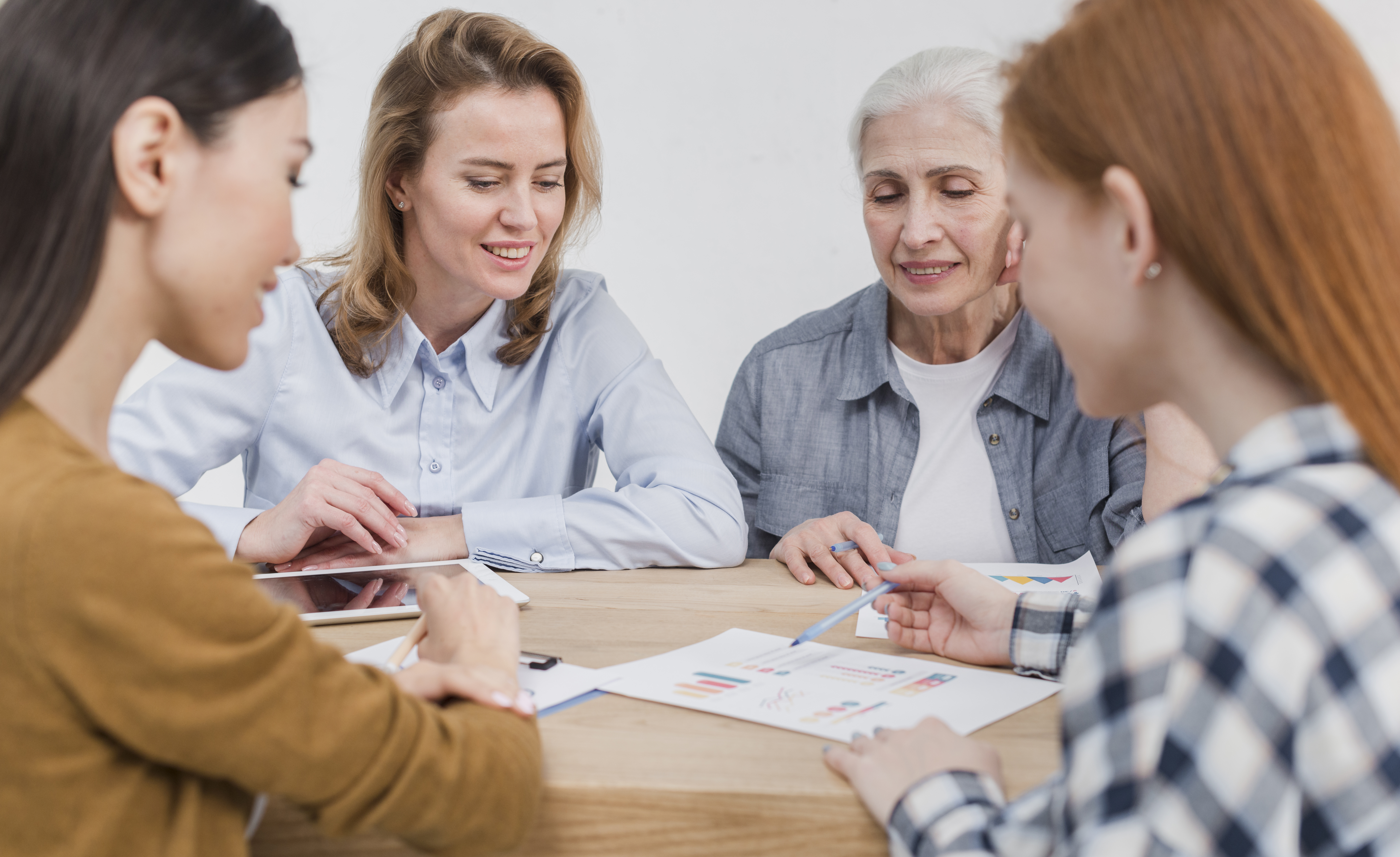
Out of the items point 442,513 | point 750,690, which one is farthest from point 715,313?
point 750,690

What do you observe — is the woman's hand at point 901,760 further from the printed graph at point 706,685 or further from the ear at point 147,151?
the ear at point 147,151

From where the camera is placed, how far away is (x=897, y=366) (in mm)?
1789

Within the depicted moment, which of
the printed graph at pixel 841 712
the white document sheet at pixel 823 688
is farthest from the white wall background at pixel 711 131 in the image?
the printed graph at pixel 841 712

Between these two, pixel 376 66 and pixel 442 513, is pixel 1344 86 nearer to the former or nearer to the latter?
pixel 442 513

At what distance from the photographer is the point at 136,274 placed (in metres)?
0.67

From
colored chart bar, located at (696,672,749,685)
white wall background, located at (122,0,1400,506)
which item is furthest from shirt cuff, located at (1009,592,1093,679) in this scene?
white wall background, located at (122,0,1400,506)

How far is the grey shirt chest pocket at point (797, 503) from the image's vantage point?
177cm

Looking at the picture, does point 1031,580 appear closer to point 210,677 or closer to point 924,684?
Answer: point 924,684

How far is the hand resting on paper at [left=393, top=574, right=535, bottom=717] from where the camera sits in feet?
2.51

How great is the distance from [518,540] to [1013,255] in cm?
88

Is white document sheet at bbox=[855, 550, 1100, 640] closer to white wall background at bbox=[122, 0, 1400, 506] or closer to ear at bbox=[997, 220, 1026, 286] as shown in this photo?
ear at bbox=[997, 220, 1026, 286]

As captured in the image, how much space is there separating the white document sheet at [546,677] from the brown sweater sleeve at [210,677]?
0.20 metres

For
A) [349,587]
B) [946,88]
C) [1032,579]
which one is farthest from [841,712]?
[946,88]

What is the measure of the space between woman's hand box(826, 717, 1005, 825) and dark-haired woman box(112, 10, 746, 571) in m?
0.67
